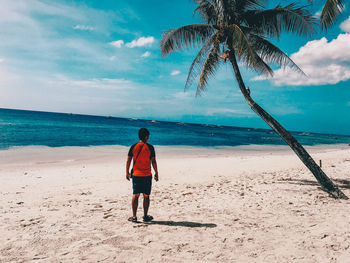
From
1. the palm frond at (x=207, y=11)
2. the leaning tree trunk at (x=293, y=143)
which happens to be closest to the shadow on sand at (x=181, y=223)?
the leaning tree trunk at (x=293, y=143)

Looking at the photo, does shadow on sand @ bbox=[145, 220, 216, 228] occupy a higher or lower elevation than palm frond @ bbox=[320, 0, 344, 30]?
lower

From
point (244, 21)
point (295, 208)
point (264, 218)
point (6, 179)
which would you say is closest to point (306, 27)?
point (244, 21)

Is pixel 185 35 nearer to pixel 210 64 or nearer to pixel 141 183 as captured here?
pixel 210 64

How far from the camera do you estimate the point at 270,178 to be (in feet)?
28.8

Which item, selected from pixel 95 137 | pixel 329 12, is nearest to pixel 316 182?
pixel 329 12

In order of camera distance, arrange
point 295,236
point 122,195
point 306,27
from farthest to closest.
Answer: point 306,27, point 122,195, point 295,236

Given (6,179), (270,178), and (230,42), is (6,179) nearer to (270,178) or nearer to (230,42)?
(230,42)

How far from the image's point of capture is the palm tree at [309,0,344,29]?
18.1ft

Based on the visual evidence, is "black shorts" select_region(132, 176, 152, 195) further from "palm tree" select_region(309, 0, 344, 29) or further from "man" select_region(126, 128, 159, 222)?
"palm tree" select_region(309, 0, 344, 29)

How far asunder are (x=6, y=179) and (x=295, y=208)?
975cm

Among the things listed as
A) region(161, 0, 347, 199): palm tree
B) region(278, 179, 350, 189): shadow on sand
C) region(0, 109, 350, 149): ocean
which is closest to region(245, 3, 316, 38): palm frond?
region(161, 0, 347, 199): palm tree

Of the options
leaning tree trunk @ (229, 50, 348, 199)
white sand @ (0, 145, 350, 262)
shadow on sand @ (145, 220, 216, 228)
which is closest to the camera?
white sand @ (0, 145, 350, 262)

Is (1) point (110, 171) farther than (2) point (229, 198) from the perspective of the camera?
Yes

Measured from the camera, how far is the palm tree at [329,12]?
18.1ft
